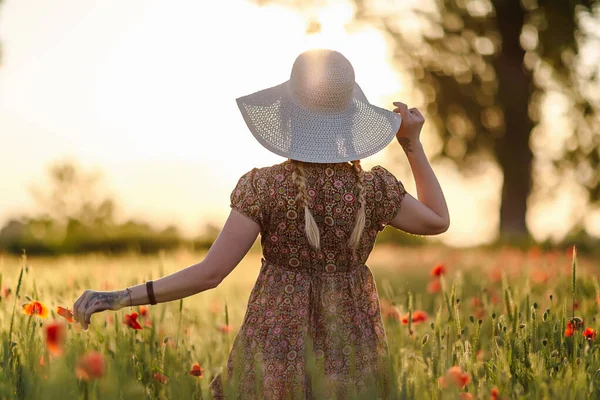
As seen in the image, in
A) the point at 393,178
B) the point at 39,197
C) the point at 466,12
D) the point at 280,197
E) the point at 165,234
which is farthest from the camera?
the point at 39,197

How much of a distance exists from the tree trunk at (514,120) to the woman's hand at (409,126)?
1207cm

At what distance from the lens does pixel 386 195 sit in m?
2.90

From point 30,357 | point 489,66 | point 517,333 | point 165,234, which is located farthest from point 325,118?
point 489,66

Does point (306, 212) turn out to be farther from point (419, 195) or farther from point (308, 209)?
point (419, 195)

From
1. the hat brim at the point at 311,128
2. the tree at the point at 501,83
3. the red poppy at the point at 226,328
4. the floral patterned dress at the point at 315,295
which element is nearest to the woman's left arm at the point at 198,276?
the floral patterned dress at the point at 315,295

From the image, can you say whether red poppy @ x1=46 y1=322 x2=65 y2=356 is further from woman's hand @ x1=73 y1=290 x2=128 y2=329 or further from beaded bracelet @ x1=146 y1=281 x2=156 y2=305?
beaded bracelet @ x1=146 y1=281 x2=156 y2=305

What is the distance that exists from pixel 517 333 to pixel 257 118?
4.85ft

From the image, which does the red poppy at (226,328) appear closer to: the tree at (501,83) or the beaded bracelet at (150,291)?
the beaded bracelet at (150,291)

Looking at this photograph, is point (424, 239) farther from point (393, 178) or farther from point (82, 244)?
point (393, 178)

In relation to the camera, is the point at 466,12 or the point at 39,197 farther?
the point at 39,197

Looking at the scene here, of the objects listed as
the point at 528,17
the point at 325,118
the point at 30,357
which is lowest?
the point at 30,357

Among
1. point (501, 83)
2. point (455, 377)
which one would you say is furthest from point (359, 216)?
point (501, 83)

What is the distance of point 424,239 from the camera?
48.0 ft

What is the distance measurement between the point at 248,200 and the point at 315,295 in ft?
1.76
